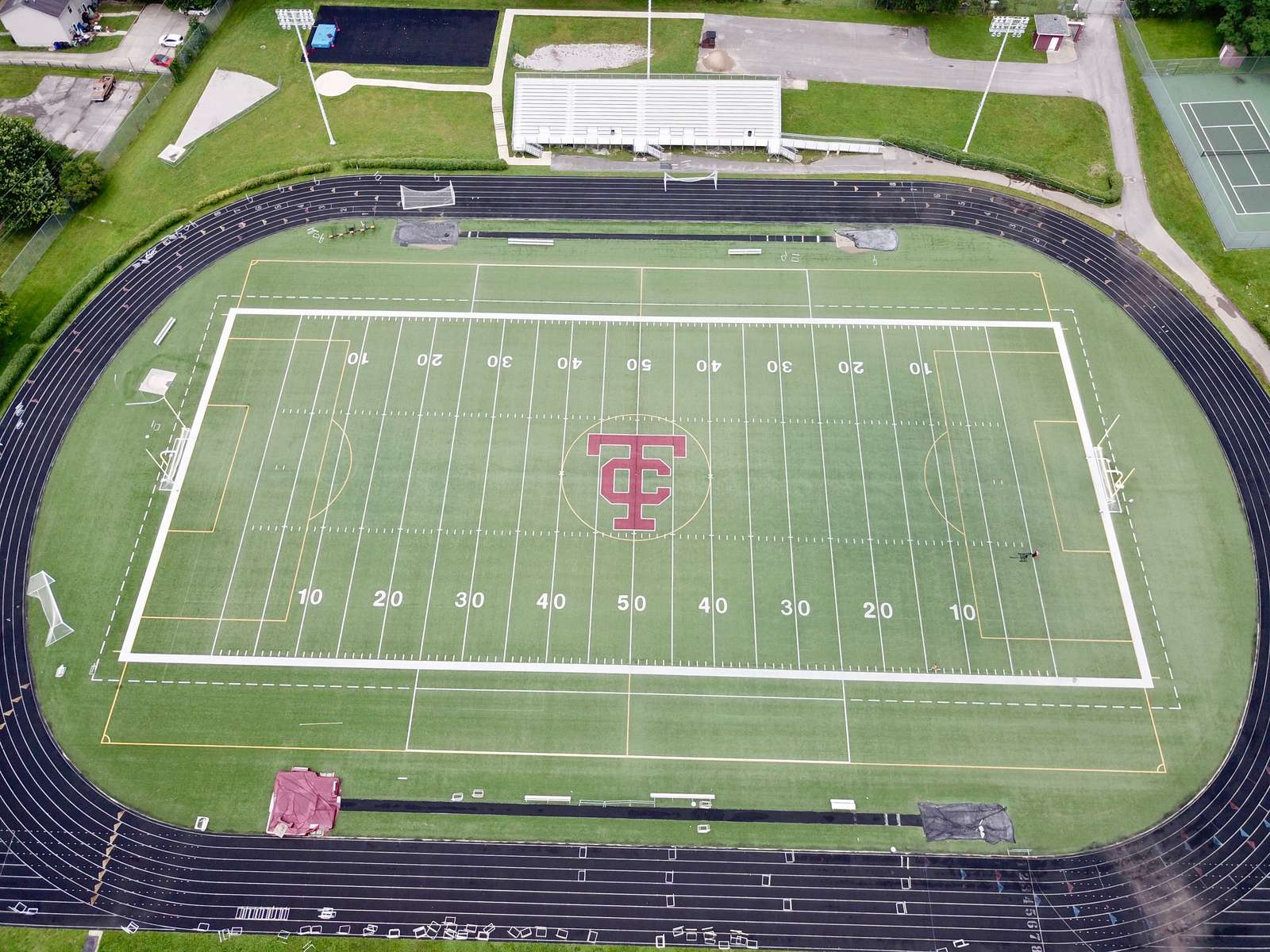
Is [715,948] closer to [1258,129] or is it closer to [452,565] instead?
[452,565]

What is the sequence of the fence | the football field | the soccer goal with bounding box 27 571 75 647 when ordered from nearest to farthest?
the football field < the soccer goal with bounding box 27 571 75 647 < the fence

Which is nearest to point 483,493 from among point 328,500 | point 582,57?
point 328,500

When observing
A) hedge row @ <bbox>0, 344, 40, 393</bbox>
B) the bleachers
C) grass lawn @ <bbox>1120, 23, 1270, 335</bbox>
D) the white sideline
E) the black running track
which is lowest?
the black running track

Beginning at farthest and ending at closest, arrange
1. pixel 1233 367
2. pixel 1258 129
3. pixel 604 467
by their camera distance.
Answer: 1. pixel 1258 129
2. pixel 1233 367
3. pixel 604 467

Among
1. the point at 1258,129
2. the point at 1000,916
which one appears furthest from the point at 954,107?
the point at 1000,916

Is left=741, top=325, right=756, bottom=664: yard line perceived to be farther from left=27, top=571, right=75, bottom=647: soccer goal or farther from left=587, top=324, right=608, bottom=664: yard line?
left=27, top=571, right=75, bottom=647: soccer goal

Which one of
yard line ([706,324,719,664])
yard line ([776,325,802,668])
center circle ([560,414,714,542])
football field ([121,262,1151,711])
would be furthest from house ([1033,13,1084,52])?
center circle ([560,414,714,542])

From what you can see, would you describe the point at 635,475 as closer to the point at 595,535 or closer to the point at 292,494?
the point at 595,535

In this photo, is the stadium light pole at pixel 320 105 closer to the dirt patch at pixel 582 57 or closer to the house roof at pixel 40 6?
the dirt patch at pixel 582 57
